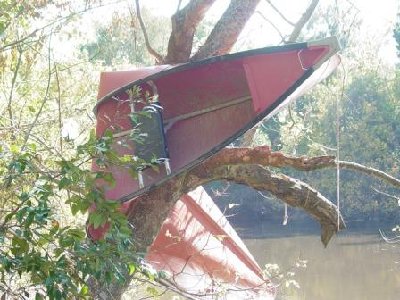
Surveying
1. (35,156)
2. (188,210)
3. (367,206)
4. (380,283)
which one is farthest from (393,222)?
(35,156)

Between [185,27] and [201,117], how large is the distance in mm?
552

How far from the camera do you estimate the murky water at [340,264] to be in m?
14.0

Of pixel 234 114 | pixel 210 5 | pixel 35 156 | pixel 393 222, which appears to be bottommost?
pixel 35 156

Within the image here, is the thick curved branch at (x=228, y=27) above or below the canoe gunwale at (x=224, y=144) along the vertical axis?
above

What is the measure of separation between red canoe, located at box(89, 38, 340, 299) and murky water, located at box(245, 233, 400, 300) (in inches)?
350

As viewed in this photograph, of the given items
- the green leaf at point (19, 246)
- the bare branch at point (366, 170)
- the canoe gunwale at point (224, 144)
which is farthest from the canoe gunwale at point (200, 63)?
the green leaf at point (19, 246)

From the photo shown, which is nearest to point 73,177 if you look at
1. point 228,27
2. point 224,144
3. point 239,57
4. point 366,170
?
point 224,144

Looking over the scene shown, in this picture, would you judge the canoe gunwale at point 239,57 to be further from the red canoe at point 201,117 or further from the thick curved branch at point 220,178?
the thick curved branch at point 220,178

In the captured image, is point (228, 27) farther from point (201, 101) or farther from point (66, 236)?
point (66, 236)

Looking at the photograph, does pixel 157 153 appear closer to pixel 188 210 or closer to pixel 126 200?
pixel 126 200

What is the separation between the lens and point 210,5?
3.48m

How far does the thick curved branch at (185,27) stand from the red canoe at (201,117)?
105 mm

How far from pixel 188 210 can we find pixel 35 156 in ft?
6.51

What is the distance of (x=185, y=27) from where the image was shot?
3479mm
